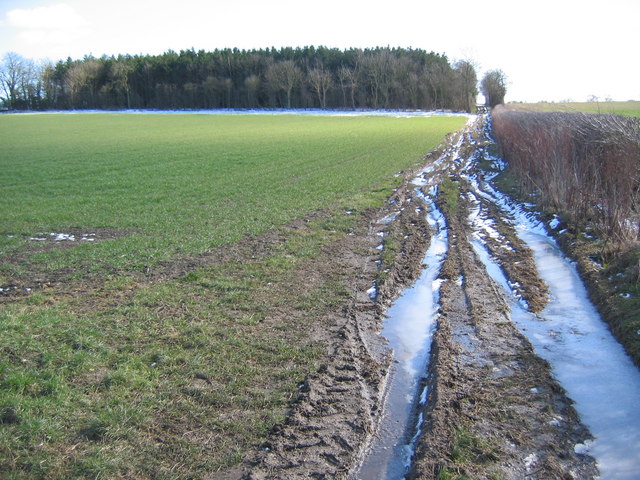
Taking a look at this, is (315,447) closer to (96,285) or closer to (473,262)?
(96,285)

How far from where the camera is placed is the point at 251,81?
91000 mm

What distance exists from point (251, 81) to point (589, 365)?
91748 millimetres

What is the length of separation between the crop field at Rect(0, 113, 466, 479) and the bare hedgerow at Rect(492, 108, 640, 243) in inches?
209

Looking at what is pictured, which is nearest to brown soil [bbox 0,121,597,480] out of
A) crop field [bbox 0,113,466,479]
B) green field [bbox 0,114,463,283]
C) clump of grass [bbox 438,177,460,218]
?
crop field [bbox 0,113,466,479]

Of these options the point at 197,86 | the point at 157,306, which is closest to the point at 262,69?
the point at 197,86

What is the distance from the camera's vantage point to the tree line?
90312 millimetres

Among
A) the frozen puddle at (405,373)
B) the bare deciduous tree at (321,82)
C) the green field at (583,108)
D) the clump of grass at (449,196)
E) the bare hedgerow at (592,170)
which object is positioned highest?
the bare deciduous tree at (321,82)

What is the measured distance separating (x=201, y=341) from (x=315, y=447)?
2.54m

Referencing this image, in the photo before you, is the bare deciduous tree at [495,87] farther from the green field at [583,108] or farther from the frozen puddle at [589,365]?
the frozen puddle at [589,365]

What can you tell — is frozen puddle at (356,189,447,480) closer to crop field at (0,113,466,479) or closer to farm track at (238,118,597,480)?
farm track at (238,118,597,480)

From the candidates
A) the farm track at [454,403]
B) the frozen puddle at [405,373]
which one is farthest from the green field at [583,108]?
the farm track at [454,403]

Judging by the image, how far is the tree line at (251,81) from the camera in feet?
296

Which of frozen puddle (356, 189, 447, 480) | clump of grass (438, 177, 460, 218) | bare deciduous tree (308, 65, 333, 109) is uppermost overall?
bare deciduous tree (308, 65, 333, 109)

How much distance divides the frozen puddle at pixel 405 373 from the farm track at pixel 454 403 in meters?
0.12
